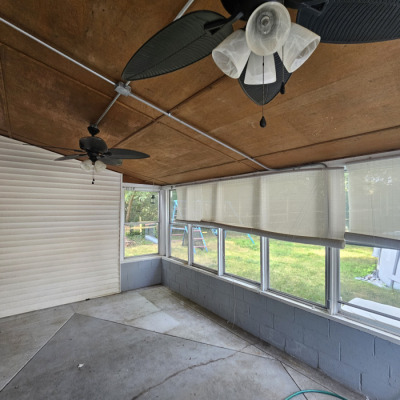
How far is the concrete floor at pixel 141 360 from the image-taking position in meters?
2.19

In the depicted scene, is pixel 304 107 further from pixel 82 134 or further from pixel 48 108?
pixel 82 134

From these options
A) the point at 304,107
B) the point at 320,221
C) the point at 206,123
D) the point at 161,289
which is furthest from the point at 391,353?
the point at 161,289

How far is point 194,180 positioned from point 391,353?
11.2 ft

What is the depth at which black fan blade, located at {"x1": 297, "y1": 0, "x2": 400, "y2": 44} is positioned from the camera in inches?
22.4

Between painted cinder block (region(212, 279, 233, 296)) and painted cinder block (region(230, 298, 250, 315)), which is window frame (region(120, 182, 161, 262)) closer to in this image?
painted cinder block (region(212, 279, 233, 296))

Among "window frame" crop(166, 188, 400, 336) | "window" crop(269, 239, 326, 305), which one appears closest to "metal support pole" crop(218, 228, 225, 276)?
"window frame" crop(166, 188, 400, 336)

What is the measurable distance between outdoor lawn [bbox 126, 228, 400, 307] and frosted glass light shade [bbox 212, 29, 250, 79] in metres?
2.44

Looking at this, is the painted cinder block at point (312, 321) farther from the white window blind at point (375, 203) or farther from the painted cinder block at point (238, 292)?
the white window blind at point (375, 203)

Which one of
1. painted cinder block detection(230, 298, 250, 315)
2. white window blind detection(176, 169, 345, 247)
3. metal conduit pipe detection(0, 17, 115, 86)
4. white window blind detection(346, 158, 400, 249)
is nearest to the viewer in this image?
metal conduit pipe detection(0, 17, 115, 86)

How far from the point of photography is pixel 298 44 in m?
0.64

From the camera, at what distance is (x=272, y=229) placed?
2.85 m

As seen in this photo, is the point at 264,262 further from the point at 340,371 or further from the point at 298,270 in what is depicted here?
the point at 340,371

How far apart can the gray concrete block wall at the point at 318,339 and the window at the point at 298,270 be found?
211 mm

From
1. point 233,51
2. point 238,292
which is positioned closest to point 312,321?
point 238,292
